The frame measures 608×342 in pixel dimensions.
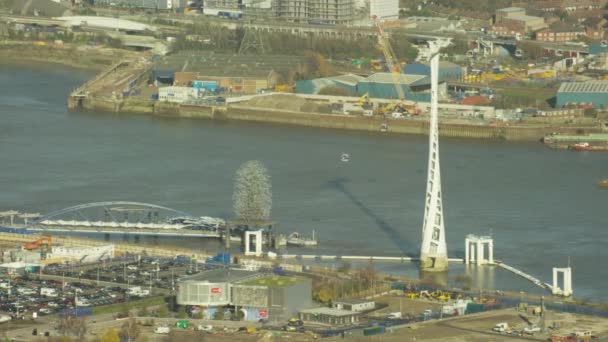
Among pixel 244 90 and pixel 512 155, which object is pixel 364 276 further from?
pixel 244 90

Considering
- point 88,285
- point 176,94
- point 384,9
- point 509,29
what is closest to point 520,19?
point 509,29

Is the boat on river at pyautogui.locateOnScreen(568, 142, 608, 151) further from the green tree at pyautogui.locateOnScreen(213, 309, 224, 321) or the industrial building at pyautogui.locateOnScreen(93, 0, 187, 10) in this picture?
the industrial building at pyautogui.locateOnScreen(93, 0, 187, 10)

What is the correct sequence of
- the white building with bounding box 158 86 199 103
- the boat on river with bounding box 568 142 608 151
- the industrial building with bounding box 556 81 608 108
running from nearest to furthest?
the boat on river with bounding box 568 142 608 151
the industrial building with bounding box 556 81 608 108
the white building with bounding box 158 86 199 103

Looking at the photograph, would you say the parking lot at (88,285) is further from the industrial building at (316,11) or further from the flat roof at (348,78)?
the industrial building at (316,11)

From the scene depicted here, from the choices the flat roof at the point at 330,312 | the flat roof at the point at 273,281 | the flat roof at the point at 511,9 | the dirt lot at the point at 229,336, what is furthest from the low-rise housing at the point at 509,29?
the dirt lot at the point at 229,336

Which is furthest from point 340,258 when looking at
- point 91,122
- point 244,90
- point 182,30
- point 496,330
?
point 182,30

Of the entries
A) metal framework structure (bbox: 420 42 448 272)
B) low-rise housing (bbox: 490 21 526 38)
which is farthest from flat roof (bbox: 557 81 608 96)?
metal framework structure (bbox: 420 42 448 272)
